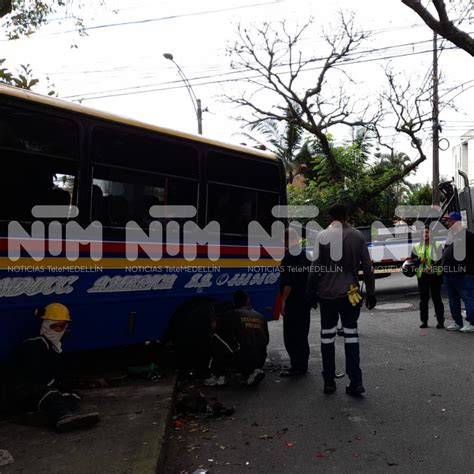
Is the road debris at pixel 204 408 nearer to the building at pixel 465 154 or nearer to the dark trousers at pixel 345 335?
the dark trousers at pixel 345 335

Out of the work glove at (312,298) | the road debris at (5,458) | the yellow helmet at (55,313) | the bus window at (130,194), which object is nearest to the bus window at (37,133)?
the bus window at (130,194)

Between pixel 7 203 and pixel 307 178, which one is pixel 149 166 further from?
pixel 307 178

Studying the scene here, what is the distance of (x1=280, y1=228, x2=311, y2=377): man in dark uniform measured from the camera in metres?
6.27

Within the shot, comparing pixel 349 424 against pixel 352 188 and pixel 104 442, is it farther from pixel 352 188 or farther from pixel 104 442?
pixel 352 188

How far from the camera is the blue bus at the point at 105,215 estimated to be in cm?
482

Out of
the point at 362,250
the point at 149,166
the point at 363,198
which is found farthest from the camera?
the point at 363,198

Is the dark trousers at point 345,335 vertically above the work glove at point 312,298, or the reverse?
the work glove at point 312,298

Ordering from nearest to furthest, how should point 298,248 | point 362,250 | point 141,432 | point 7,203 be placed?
1. point 141,432
2. point 7,203
3. point 362,250
4. point 298,248

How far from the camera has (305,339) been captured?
20.9 feet

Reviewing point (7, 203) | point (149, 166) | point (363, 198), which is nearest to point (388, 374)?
point (149, 166)

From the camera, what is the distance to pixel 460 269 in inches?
324

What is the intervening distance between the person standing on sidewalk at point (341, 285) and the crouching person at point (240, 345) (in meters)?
0.77

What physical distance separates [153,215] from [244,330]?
163cm

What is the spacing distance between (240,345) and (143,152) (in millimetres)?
2360
